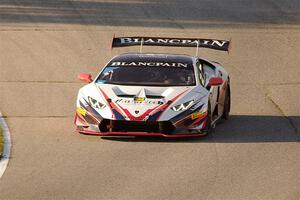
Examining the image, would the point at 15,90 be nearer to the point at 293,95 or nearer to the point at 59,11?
the point at 293,95

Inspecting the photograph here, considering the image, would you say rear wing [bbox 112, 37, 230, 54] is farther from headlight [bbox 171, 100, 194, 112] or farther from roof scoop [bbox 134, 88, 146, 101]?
headlight [bbox 171, 100, 194, 112]

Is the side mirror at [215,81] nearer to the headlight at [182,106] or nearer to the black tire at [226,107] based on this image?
the headlight at [182,106]

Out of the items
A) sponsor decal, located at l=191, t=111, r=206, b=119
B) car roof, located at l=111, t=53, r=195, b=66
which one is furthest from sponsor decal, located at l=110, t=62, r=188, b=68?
sponsor decal, located at l=191, t=111, r=206, b=119

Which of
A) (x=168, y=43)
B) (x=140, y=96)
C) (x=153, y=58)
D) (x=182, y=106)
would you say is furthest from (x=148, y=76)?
(x=168, y=43)

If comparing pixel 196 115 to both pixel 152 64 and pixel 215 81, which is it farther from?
pixel 152 64

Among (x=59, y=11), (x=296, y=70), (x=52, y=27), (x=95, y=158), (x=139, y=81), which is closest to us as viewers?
(x=95, y=158)

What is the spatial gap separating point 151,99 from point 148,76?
3.26 feet

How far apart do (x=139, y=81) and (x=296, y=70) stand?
7.20 m

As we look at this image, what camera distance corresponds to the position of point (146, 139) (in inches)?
642

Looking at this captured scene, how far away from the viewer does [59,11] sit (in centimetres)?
3033

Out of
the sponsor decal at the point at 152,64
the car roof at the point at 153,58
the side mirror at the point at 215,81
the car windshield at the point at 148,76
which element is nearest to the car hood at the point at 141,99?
the car windshield at the point at 148,76

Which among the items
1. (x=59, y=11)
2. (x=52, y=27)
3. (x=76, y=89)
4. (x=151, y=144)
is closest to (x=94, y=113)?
(x=151, y=144)

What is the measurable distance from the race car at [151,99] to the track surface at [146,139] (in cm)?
25

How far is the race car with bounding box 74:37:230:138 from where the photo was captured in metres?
16.0
